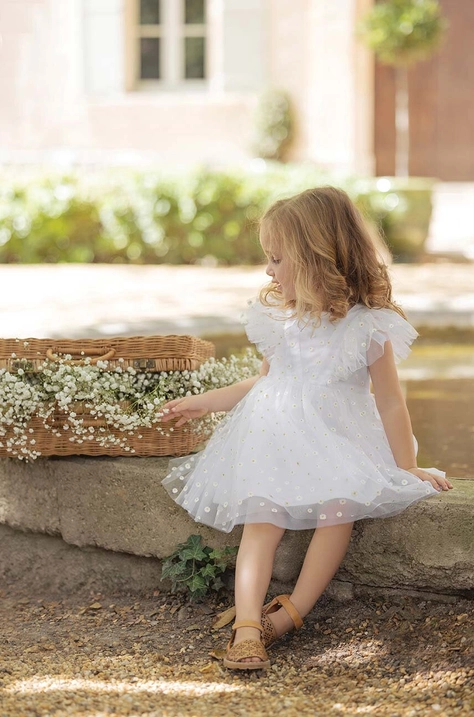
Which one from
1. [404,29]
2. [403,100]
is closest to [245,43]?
[403,100]

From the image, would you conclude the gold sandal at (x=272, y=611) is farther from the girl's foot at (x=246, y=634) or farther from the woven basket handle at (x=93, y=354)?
the woven basket handle at (x=93, y=354)

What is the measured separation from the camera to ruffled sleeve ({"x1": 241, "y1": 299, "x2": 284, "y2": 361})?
257 centimetres

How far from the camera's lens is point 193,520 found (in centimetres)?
255

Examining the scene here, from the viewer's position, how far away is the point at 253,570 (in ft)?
7.33

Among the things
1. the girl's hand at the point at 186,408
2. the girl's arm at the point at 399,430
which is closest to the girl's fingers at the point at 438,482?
the girl's arm at the point at 399,430

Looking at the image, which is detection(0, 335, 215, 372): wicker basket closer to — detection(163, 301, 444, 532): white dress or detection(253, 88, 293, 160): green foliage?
detection(163, 301, 444, 532): white dress

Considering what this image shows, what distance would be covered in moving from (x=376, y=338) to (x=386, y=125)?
447 inches

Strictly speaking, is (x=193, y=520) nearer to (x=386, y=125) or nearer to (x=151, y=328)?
(x=151, y=328)

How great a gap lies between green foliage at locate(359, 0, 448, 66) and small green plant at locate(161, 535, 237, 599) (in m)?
9.51

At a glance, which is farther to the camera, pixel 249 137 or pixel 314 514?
pixel 249 137

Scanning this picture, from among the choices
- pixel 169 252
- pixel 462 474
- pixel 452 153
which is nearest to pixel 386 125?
pixel 452 153

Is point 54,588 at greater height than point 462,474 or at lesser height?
lesser

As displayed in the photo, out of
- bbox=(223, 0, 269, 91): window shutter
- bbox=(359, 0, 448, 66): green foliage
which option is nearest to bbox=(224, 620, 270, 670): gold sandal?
bbox=(359, 0, 448, 66): green foliage

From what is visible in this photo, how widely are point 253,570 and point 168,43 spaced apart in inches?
471
